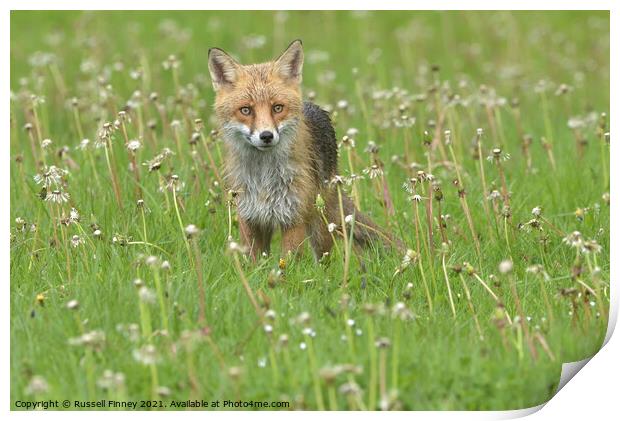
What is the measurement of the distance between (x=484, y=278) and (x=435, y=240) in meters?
0.65

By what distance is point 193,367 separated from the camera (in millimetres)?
5098

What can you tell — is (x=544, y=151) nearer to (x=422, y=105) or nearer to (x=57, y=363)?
(x=422, y=105)

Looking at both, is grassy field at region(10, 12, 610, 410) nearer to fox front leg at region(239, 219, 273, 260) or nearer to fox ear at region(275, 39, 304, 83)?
fox front leg at region(239, 219, 273, 260)

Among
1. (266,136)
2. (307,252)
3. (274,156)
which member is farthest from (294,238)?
(266,136)

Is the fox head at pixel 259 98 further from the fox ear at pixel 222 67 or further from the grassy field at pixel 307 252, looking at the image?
the grassy field at pixel 307 252

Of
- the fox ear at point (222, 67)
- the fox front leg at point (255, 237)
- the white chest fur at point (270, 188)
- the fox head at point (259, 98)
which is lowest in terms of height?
the fox front leg at point (255, 237)

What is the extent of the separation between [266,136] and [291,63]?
635 millimetres

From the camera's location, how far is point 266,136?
639 centimetres

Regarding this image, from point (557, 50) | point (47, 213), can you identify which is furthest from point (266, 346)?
point (557, 50)

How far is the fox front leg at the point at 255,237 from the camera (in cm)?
685

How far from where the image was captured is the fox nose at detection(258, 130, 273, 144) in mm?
6387

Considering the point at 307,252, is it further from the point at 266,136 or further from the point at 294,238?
the point at 266,136


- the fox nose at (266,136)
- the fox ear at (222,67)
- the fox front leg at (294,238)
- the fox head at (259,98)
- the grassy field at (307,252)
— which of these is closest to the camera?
the grassy field at (307,252)

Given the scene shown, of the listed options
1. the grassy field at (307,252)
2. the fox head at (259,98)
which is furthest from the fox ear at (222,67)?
the grassy field at (307,252)
